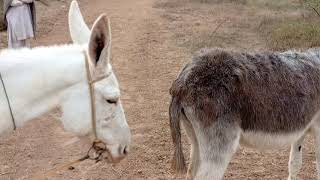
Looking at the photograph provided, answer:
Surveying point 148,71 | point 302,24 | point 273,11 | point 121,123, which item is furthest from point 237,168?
point 273,11

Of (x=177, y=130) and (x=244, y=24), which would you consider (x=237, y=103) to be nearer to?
(x=177, y=130)

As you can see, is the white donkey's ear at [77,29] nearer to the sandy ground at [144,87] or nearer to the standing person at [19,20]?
the sandy ground at [144,87]

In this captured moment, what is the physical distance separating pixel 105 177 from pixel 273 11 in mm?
10689

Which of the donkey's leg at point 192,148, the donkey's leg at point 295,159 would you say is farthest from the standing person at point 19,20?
the donkey's leg at point 295,159

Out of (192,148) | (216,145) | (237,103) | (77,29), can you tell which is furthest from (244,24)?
(77,29)

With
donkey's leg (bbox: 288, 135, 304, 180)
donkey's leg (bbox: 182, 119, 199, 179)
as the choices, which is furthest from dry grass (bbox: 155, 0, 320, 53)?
donkey's leg (bbox: 182, 119, 199, 179)

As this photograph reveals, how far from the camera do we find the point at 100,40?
294 cm

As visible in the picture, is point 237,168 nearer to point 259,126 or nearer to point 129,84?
point 259,126

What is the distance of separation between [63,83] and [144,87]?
231 inches

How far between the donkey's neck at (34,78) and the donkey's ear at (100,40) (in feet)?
0.37

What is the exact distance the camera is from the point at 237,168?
5980 millimetres

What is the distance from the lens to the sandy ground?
19.4 feet

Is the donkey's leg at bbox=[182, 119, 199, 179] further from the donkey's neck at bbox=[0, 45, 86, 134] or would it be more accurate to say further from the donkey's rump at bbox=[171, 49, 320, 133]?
the donkey's neck at bbox=[0, 45, 86, 134]

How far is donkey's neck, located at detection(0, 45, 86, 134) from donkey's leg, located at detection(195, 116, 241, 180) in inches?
59.4
